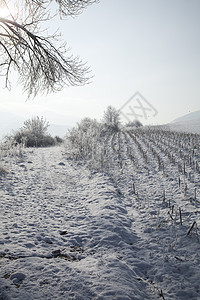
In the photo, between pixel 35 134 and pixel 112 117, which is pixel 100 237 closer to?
pixel 35 134

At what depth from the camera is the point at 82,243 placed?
9.70 ft

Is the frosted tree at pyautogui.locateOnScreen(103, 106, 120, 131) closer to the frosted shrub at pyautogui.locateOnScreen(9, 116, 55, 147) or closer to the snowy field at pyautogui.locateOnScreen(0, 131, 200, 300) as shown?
the frosted shrub at pyautogui.locateOnScreen(9, 116, 55, 147)

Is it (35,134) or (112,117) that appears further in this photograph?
(112,117)

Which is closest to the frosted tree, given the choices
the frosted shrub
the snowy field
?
the frosted shrub

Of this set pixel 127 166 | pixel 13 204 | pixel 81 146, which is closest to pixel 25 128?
pixel 81 146

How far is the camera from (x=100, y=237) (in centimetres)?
307

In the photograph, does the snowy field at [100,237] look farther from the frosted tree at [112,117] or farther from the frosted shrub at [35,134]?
the frosted tree at [112,117]

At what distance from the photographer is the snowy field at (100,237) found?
6.55 ft

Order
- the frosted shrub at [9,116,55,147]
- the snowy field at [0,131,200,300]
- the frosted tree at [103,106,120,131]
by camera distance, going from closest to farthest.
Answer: the snowy field at [0,131,200,300]
the frosted shrub at [9,116,55,147]
the frosted tree at [103,106,120,131]

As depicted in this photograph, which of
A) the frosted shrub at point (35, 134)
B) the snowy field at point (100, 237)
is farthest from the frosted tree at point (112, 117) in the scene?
the snowy field at point (100, 237)

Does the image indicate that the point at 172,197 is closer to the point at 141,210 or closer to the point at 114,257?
the point at 141,210

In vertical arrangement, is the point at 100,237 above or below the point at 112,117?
below

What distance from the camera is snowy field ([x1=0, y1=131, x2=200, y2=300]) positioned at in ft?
6.55


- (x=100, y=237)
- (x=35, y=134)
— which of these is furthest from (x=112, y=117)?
(x=100, y=237)
